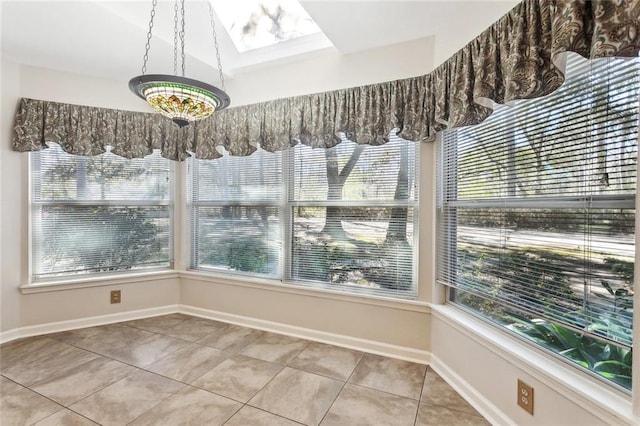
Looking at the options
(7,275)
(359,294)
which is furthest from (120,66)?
(359,294)

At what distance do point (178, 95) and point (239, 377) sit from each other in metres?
1.97

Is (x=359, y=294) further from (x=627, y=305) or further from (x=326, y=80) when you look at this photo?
(x=326, y=80)

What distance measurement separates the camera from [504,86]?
59.1 inches

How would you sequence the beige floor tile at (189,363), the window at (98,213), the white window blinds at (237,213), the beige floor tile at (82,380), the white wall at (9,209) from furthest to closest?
the white window blinds at (237,213) → the window at (98,213) → the white wall at (9,209) → the beige floor tile at (189,363) → the beige floor tile at (82,380)

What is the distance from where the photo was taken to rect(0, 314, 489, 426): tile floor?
1.69m

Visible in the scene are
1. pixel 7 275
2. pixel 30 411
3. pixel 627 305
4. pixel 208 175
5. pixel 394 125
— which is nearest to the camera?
pixel 627 305

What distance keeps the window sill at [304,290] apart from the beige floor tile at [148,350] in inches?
28.3

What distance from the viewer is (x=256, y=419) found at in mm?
1671

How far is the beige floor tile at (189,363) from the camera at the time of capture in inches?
82.7

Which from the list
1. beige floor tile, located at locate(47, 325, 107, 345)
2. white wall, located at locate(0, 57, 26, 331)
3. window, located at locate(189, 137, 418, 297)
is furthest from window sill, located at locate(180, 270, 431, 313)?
white wall, located at locate(0, 57, 26, 331)

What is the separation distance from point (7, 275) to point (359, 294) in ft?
11.0

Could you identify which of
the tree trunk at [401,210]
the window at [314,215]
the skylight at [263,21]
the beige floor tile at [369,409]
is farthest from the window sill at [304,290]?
the skylight at [263,21]

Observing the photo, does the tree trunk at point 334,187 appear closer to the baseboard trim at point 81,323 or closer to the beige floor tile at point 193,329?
the beige floor tile at point 193,329

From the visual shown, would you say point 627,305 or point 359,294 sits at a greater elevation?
point 627,305
